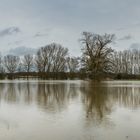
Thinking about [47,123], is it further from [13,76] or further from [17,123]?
[13,76]

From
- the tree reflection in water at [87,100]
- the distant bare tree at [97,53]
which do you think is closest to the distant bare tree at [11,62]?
the distant bare tree at [97,53]

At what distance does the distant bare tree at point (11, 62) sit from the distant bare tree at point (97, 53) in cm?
4926

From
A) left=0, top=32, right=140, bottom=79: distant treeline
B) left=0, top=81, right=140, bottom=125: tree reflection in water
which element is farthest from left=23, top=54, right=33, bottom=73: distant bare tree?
left=0, top=81, right=140, bottom=125: tree reflection in water

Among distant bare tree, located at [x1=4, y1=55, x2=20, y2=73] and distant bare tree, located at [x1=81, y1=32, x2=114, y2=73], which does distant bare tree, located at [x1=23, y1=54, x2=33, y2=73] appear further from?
distant bare tree, located at [x1=81, y1=32, x2=114, y2=73]

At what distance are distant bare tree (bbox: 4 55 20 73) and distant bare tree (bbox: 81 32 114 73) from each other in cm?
4926

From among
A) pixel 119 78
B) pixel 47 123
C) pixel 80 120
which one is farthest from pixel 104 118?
pixel 119 78

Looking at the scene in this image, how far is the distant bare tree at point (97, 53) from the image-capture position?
62.8m

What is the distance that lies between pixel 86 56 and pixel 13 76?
42.3 m

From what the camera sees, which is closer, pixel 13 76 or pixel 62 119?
pixel 62 119

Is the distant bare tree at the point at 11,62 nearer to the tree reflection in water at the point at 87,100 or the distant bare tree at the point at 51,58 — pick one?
the distant bare tree at the point at 51,58

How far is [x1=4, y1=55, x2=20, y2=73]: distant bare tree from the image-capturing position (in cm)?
10962

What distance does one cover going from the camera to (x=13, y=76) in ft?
329

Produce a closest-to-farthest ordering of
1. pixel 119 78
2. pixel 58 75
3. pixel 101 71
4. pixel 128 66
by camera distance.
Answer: pixel 101 71
pixel 119 78
pixel 58 75
pixel 128 66

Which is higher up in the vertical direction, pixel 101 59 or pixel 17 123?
pixel 101 59
